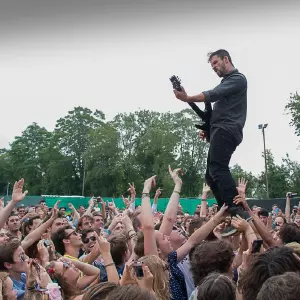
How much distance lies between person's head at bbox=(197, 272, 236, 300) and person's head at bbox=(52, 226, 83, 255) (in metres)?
3.01

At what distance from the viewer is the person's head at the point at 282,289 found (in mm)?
1772

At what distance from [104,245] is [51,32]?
1688mm

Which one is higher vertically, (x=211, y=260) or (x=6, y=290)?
(x=211, y=260)

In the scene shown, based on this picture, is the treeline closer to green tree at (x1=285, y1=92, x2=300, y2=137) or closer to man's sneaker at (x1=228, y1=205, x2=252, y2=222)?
green tree at (x1=285, y1=92, x2=300, y2=137)

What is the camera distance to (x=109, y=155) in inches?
2532

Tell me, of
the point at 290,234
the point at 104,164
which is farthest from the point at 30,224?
the point at 104,164

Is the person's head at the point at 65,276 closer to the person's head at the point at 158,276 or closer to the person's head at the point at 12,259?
the person's head at the point at 12,259

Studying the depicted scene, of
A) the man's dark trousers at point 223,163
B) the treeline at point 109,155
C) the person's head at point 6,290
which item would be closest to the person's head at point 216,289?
the person's head at point 6,290

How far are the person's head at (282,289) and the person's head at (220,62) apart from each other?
129 inches

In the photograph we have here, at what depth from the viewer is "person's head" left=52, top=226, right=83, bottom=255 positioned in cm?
520

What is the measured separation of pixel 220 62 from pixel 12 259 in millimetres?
2896

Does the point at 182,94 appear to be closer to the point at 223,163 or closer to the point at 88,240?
the point at 223,163

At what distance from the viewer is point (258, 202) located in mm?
16891

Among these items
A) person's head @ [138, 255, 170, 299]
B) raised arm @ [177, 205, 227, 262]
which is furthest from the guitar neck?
person's head @ [138, 255, 170, 299]
